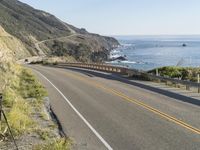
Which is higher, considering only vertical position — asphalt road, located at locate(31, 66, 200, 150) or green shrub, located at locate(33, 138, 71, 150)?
green shrub, located at locate(33, 138, 71, 150)

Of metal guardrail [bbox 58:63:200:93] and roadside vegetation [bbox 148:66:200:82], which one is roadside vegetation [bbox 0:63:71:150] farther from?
roadside vegetation [bbox 148:66:200:82]

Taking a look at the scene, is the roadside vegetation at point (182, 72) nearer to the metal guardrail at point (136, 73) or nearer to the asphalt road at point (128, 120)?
the metal guardrail at point (136, 73)

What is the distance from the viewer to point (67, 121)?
15.5 m

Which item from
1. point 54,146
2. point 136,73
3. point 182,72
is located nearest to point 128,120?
point 54,146

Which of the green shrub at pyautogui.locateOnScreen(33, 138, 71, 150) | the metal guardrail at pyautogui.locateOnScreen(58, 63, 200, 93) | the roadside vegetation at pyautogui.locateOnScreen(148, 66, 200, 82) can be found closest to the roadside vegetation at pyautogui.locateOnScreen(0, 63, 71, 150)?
the green shrub at pyautogui.locateOnScreen(33, 138, 71, 150)

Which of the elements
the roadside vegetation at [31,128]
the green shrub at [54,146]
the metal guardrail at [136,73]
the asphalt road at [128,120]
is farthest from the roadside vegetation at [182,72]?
the green shrub at [54,146]

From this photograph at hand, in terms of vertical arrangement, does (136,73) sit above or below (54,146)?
below

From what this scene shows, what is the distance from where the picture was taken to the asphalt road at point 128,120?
12.0 metres

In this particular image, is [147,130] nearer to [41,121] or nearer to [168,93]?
[41,121]

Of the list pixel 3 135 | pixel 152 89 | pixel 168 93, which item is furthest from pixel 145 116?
pixel 152 89

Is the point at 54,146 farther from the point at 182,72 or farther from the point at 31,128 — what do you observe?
the point at 182,72

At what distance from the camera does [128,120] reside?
15547 millimetres

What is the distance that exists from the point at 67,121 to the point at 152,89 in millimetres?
12524

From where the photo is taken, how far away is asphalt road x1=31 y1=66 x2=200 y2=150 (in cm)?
1195
